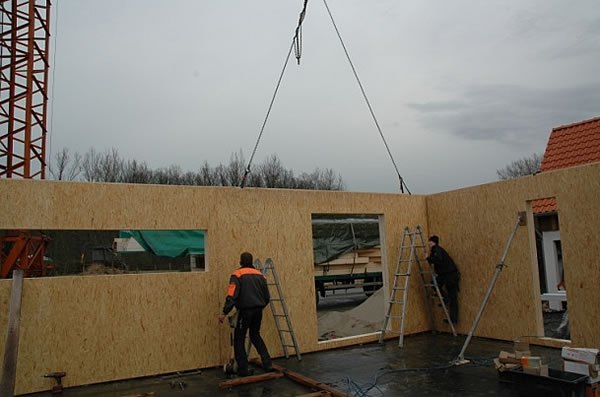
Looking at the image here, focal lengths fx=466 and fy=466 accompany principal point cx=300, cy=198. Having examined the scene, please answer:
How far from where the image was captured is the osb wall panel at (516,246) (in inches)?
265

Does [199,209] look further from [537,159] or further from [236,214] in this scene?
[537,159]

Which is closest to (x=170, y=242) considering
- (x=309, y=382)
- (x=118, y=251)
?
(x=118, y=251)

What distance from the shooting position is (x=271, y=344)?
7.53 meters

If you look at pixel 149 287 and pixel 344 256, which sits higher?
pixel 344 256

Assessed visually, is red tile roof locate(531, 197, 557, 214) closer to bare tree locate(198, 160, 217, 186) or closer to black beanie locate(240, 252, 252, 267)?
black beanie locate(240, 252, 252, 267)

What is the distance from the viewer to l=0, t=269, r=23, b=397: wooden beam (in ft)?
17.9

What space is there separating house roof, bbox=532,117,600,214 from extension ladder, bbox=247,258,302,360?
730cm

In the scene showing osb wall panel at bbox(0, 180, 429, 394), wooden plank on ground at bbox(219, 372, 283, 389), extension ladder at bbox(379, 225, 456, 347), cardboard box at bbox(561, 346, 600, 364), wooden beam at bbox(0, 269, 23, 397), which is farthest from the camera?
extension ladder at bbox(379, 225, 456, 347)

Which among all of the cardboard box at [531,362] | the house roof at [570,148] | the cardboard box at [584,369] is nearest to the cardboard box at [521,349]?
the cardboard box at [531,362]

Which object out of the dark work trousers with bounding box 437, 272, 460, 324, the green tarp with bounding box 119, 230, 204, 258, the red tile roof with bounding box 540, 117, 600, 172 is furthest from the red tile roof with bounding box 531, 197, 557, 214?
the green tarp with bounding box 119, 230, 204, 258

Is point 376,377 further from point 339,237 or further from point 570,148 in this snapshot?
point 570,148

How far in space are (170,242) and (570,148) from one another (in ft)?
37.6

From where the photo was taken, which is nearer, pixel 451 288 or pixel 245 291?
pixel 245 291

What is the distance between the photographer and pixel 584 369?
4898 millimetres
